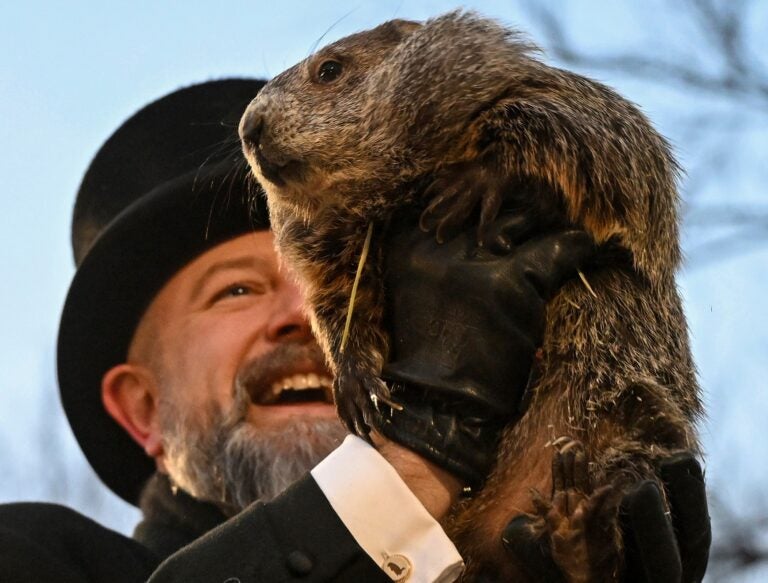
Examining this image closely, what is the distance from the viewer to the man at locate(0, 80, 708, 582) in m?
Answer: 2.79

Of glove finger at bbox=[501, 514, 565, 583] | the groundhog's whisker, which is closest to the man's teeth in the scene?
the groundhog's whisker

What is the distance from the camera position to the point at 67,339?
484 cm

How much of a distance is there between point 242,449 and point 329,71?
1.34 meters

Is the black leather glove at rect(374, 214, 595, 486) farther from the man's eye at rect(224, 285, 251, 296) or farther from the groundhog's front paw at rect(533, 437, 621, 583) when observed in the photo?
the man's eye at rect(224, 285, 251, 296)

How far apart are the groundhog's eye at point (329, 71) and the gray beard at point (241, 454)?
1.17 meters

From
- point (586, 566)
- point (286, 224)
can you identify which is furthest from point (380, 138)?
point (586, 566)

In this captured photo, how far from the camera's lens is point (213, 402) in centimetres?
445

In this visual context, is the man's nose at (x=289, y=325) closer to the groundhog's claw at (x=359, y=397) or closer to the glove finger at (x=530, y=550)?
the groundhog's claw at (x=359, y=397)

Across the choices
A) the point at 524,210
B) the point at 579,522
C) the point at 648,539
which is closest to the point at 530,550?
the point at 579,522

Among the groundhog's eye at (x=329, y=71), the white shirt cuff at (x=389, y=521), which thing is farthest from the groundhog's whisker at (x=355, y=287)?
the groundhog's eye at (x=329, y=71)

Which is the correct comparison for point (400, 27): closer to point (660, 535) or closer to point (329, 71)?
point (329, 71)

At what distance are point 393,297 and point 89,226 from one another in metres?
2.24

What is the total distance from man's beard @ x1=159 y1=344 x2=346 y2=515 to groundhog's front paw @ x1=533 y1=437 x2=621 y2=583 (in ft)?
4.62

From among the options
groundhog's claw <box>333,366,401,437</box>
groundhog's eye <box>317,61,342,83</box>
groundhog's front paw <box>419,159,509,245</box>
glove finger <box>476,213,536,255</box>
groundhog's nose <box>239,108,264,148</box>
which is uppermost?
groundhog's eye <box>317,61,342,83</box>
